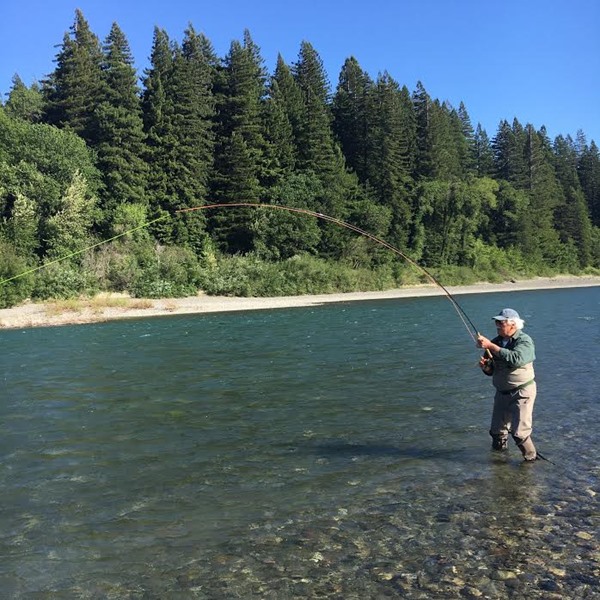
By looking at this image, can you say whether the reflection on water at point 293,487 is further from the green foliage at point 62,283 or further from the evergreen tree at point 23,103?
the evergreen tree at point 23,103

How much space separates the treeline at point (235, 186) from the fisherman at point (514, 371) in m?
25.6

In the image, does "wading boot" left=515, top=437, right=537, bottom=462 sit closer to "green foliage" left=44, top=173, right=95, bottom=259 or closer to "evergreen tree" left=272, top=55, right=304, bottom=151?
"green foliage" left=44, top=173, right=95, bottom=259

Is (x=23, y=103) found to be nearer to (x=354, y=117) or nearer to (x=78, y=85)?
(x=78, y=85)

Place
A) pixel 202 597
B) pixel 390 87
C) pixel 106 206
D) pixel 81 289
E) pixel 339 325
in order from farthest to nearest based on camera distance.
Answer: pixel 390 87 < pixel 106 206 < pixel 81 289 < pixel 339 325 < pixel 202 597

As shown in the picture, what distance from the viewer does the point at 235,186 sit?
54781mm

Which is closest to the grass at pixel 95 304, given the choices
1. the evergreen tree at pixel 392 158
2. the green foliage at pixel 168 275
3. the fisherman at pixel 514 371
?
the green foliage at pixel 168 275

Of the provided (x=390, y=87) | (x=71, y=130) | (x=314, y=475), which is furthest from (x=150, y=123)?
(x=314, y=475)

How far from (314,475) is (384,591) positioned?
2.68 meters

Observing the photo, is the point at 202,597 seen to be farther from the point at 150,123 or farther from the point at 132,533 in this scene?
the point at 150,123

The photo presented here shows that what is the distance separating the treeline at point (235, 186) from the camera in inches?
1710

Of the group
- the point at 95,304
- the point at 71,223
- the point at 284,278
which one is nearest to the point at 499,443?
the point at 95,304

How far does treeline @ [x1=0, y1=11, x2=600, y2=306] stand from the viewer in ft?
143

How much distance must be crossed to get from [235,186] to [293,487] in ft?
165

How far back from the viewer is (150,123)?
2181 inches
